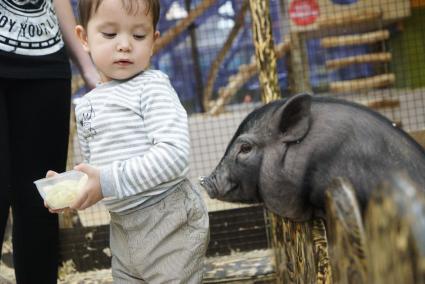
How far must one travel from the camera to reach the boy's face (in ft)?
4.91

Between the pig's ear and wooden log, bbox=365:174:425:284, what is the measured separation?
1.87 ft

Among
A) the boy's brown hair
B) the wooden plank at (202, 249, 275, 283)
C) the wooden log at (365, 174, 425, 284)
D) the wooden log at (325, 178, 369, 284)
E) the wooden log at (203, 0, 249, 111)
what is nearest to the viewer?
the wooden log at (365, 174, 425, 284)

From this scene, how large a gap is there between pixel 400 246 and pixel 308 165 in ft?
2.06

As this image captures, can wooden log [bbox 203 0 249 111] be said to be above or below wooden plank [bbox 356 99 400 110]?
above

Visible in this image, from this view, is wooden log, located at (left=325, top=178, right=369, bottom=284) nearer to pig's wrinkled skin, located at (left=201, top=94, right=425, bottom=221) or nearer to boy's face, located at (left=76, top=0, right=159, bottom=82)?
pig's wrinkled skin, located at (left=201, top=94, right=425, bottom=221)

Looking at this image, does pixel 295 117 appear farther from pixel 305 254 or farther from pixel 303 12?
pixel 303 12

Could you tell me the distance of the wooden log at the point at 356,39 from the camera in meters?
4.95

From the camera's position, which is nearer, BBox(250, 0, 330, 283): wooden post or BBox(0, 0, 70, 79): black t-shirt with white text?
BBox(250, 0, 330, 283): wooden post

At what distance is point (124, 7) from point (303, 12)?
3.40 metres

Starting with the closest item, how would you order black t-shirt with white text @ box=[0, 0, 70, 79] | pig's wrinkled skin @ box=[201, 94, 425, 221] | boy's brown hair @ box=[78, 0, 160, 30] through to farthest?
1. pig's wrinkled skin @ box=[201, 94, 425, 221]
2. boy's brown hair @ box=[78, 0, 160, 30]
3. black t-shirt with white text @ box=[0, 0, 70, 79]

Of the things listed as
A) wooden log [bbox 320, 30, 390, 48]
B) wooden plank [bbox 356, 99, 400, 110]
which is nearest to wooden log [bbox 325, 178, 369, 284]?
wooden plank [bbox 356, 99, 400, 110]

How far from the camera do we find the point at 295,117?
130 cm

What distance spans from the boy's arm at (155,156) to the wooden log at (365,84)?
129 inches

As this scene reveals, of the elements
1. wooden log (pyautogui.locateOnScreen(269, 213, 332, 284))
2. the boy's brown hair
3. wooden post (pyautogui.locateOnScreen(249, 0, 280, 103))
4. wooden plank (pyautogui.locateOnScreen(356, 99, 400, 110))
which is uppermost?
the boy's brown hair
